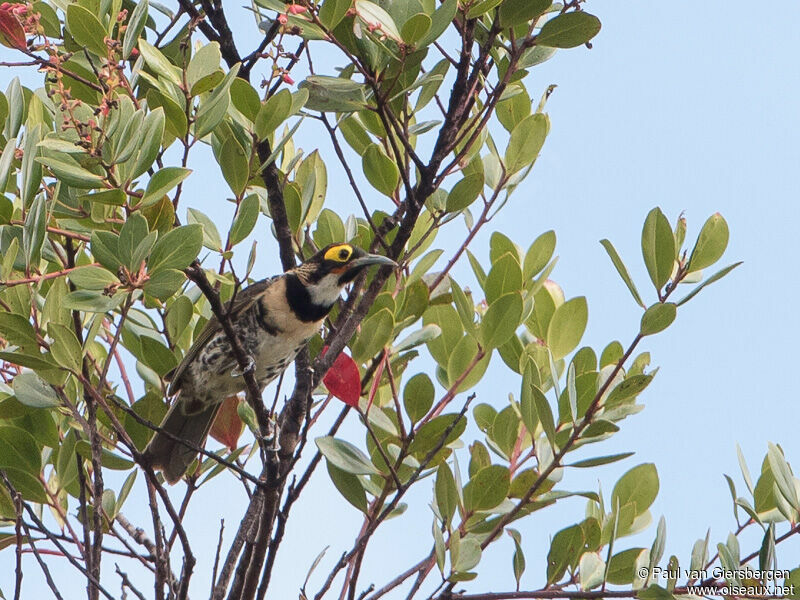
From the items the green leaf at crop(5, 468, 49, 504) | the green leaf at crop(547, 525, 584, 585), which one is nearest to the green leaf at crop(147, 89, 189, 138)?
the green leaf at crop(5, 468, 49, 504)

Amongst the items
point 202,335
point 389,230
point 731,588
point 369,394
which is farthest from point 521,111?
point 731,588

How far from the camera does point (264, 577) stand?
294 cm

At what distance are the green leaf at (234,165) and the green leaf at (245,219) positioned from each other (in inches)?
2.9

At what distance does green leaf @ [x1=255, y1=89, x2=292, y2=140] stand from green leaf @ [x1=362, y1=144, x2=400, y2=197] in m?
0.57

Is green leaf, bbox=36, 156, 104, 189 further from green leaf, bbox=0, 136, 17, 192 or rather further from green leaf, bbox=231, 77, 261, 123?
green leaf, bbox=231, 77, 261, 123

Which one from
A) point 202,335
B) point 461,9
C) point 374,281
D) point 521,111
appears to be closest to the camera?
point 461,9

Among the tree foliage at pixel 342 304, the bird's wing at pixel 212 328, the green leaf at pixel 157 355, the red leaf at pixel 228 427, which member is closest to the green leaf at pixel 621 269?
the tree foliage at pixel 342 304

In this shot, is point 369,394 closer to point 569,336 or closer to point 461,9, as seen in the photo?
point 569,336

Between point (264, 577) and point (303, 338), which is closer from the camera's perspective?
point (264, 577)

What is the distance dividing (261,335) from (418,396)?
1.34 meters

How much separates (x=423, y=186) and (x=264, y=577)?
4.05ft

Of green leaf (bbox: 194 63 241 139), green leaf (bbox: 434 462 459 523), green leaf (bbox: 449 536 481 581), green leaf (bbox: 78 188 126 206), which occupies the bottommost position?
green leaf (bbox: 449 536 481 581)

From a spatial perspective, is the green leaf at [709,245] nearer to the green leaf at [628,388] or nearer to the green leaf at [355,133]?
the green leaf at [628,388]

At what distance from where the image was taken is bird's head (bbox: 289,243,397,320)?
3.94 m
